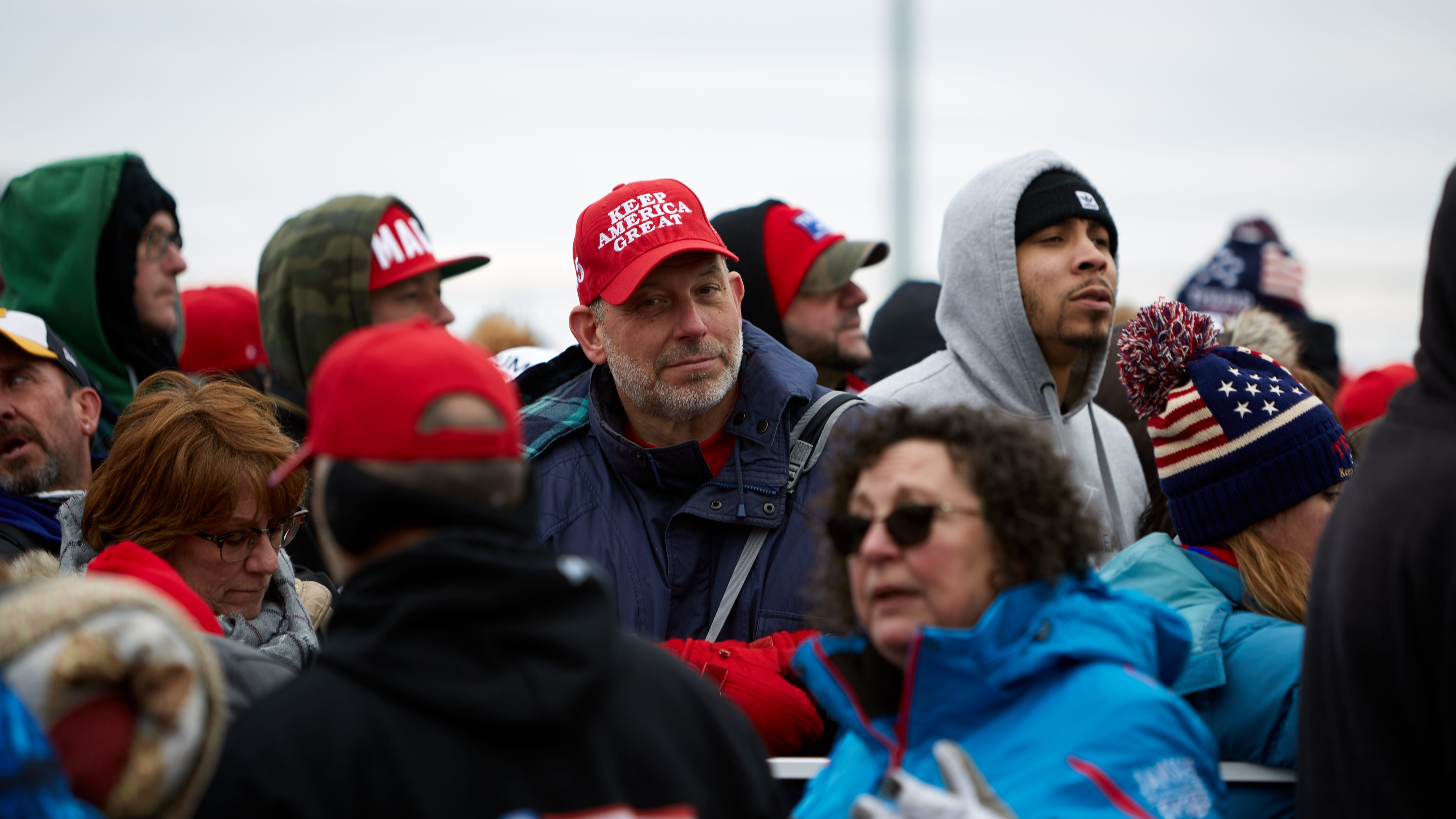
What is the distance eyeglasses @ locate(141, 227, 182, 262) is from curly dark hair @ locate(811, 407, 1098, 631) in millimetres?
3321

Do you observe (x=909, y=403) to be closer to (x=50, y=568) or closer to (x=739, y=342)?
(x=739, y=342)

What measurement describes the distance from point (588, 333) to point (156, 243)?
6.49 ft

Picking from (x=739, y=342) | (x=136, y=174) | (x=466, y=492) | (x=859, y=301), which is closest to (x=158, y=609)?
(x=466, y=492)

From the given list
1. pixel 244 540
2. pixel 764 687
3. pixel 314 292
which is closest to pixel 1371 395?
pixel 764 687

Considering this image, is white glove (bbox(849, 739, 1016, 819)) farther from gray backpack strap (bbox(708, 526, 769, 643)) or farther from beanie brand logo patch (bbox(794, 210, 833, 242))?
beanie brand logo patch (bbox(794, 210, 833, 242))

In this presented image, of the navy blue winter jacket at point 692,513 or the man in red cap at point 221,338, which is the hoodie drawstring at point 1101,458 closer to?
the navy blue winter jacket at point 692,513

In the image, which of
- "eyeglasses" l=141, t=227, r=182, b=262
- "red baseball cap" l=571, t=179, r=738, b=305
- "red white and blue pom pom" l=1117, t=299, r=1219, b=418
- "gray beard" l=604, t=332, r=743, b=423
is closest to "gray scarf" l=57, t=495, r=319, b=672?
"gray beard" l=604, t=332, r=743, b=423

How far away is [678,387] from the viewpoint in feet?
11.4

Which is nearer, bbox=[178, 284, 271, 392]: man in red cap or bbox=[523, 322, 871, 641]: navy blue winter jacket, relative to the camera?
bbox=[523, 322, 871, 641]: navy blue winter jacket

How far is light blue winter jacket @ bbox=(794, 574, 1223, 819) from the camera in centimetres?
198

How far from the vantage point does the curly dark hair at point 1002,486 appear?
7.18ft

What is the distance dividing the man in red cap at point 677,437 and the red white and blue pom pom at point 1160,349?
742 millimetres

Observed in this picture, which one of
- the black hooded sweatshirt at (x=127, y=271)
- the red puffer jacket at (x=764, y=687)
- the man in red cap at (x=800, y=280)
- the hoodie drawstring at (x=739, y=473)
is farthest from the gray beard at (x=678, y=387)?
the black hooded sweatshirt at (x=127, y=271)

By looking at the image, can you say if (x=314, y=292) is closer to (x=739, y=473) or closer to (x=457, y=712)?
(x=739, y=473)
